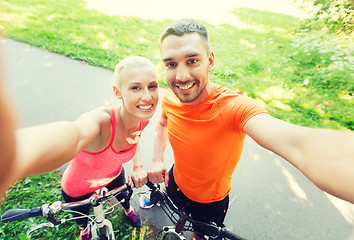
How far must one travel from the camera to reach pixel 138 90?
1804 millimetres

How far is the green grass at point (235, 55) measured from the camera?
15.0 ft

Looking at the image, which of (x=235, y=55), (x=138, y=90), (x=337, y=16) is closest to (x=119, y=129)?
(x=138, y=90)

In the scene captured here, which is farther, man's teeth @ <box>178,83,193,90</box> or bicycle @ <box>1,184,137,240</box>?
man's teeth @ <box>178,83,193,90</box>

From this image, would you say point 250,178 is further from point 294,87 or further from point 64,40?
point 64,40

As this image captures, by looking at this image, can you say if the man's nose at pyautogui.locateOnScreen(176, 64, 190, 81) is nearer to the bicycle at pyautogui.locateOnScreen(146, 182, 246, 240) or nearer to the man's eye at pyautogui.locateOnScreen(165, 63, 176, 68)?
the man's eye at pyautogui.locateOnScreen(165, 63, 176, 68)

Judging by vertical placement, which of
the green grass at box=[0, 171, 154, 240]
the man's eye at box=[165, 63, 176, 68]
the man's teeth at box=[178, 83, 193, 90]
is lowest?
the green grass at box=[0, 171, 154, 240]

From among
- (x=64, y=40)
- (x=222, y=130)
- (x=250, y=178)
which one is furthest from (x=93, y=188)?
(x=64, y=40)

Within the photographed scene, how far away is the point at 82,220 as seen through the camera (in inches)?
93.0

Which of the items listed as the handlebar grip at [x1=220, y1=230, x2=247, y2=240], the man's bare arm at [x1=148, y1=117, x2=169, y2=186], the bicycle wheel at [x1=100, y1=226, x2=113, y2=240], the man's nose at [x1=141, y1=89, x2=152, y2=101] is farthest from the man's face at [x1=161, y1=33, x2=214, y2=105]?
the bicycle wheel at [x1=100, y1=226, x2=113, y2=240]

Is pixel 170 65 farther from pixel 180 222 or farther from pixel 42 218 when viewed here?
pixel 42 218

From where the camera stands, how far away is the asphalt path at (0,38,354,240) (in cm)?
293

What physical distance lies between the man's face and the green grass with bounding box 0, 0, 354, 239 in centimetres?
222

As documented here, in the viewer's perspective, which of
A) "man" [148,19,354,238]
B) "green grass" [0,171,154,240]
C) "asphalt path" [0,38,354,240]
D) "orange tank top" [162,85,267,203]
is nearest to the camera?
"man" [148,19,354,238]

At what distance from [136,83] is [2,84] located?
1.48 meters
